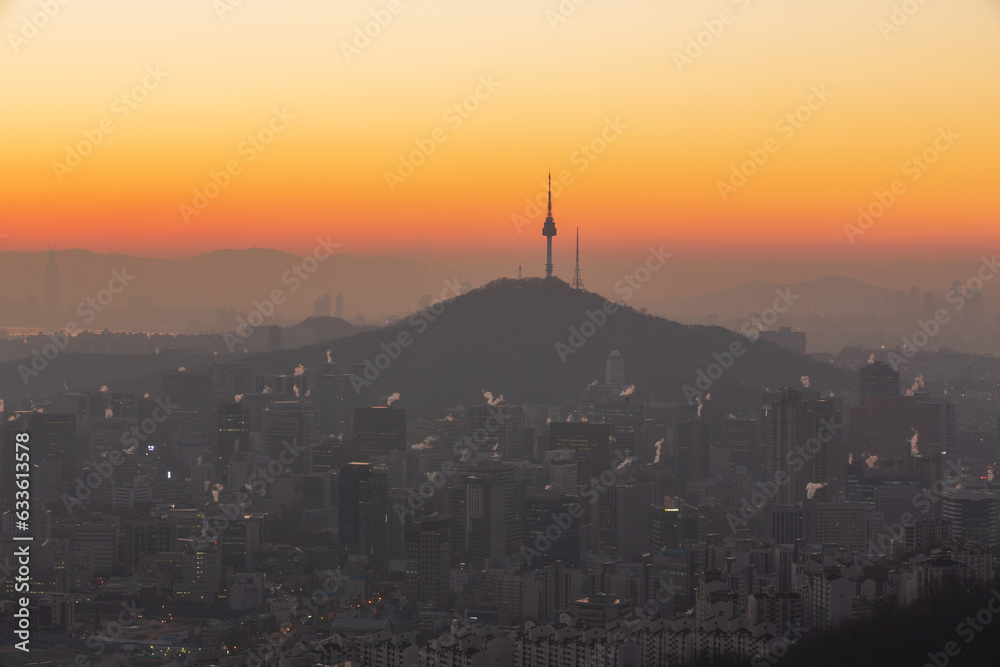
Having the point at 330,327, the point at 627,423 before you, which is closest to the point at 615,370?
the point at 627,423

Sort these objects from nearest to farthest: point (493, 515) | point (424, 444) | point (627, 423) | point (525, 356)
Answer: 1. point (493, 515)
2. point (424, 444)
3. point (627, 423)
4. point (525, 356)

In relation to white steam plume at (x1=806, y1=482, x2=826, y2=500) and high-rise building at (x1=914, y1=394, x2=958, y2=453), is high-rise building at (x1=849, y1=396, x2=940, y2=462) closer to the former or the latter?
high-rise building at (x1=914, y1=394, x2=958, y2=453)

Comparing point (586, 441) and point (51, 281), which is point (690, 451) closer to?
point (586, 441)

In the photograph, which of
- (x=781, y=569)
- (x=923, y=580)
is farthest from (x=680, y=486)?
(x=923, y=580)

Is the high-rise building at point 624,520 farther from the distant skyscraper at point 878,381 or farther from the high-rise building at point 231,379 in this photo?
the high-rise building at point 231,379

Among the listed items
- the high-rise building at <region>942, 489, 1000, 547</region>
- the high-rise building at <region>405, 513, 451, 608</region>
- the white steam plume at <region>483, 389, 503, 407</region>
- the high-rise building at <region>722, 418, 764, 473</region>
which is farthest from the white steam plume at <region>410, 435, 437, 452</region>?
the high-rise building at <region>942, 489, 1000, 547</region>

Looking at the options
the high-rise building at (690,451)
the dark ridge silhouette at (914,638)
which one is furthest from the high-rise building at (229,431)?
the dark ridge silhouette at (914,638)

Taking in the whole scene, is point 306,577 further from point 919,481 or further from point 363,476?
point 919,481

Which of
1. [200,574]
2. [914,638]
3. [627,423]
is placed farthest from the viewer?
[627,423]
